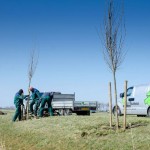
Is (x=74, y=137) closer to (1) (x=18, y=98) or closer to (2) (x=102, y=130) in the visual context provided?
(2) (x=102, y=130)

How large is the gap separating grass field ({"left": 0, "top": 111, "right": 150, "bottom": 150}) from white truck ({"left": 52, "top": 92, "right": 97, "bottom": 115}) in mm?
13725

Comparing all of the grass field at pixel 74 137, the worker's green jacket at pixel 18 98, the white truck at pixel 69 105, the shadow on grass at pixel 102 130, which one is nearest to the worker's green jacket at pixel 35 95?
the worker's green jacket at pixel 18 98

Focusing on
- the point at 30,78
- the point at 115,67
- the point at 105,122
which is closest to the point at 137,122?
the point at 105,122

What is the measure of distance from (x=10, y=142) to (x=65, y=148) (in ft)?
12.8

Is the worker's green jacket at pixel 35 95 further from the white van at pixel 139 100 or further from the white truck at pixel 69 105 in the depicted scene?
the white truck at pixel 69 105

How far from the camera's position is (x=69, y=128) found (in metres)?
15.9

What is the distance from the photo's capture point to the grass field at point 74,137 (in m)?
12.5

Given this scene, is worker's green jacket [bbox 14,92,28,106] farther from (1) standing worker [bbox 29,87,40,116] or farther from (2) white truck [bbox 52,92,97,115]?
(2) white truck [bbox 52,92,97,115]

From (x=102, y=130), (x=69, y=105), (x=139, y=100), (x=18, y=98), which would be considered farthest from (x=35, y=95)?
(x=102, y=130)

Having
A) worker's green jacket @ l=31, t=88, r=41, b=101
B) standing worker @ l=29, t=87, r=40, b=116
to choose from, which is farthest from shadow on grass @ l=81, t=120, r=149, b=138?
worker's green jacket @ l=31, t=88, r=41, b=101

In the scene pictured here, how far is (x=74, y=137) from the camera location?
1416cm

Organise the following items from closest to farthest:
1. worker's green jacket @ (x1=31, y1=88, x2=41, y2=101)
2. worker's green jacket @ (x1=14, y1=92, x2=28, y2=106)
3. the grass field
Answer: the grass field
worker's green jacket @ (x1=14, y1=92, x2=28, y2=106)
worker's green jacket @ (x1=31, y1=88, x2=41, y2=101)

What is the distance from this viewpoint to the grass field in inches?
492

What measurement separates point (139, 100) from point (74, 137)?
1124 cm
